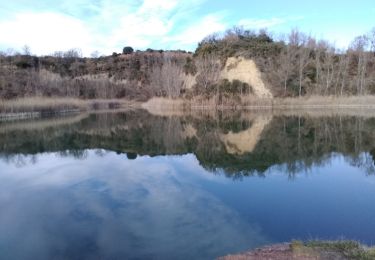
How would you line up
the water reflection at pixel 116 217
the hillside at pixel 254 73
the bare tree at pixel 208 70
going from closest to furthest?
the water reflection at pixel 116 217 < the hillside at pixel 254 73 < the bare tree at pixel 208 70

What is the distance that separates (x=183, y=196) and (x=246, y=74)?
3478 cm

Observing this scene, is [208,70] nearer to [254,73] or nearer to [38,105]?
[254,73]

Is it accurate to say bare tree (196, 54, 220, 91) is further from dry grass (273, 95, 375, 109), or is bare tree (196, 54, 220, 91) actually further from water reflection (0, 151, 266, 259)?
water reflection (0, 151, 266, 259)

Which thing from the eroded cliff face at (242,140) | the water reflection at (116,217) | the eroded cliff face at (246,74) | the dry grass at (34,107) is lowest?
the water reflection at (116,217)

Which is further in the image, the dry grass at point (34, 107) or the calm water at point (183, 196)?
the dry grass at point (34, 107)

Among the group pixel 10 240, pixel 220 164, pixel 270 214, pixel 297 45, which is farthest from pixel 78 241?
pixel 297 45

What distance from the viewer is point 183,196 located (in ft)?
26.9

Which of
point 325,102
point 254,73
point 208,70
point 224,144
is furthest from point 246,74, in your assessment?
point 224,144

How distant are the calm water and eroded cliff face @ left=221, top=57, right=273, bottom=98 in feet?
80.0

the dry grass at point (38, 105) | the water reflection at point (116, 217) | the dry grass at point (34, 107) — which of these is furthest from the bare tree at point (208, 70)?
the water reflection at point (116, 217)

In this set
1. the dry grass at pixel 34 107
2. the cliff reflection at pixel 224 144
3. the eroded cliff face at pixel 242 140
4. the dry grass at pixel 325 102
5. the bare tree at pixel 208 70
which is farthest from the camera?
the bare tree at pixel 208 70

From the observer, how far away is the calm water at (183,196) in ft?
18.6

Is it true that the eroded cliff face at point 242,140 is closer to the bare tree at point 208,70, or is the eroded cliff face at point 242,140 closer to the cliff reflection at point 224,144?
the cliff reflection at point 224,144

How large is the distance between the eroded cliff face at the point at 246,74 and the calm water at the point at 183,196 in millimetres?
24377
